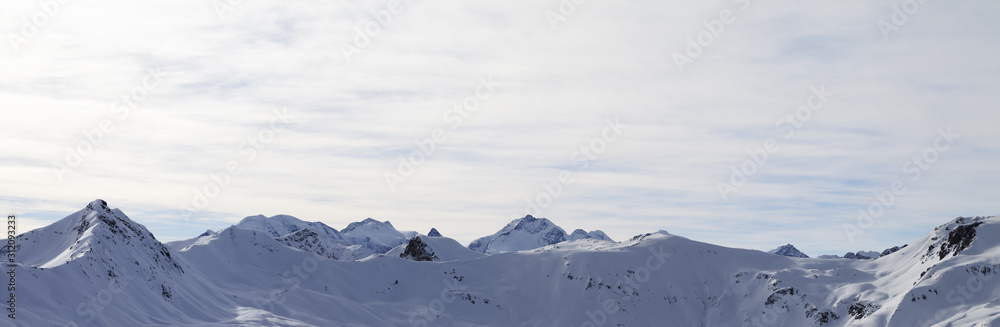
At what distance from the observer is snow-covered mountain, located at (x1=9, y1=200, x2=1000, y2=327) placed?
4186 inches

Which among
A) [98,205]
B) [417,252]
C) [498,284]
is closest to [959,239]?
[498,284]

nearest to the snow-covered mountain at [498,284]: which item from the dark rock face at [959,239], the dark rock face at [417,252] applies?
the dark rock face at [959,239]

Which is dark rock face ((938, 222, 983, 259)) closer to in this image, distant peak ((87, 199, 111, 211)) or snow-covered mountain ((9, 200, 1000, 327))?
snow-covered mountain ((9, 200, 1000, 327))

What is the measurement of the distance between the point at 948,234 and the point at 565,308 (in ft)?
229

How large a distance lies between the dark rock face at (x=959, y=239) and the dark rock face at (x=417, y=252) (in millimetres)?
109672

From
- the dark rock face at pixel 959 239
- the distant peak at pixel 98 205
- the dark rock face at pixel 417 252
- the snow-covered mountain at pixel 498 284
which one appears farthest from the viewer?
the dark rock face at pixel 417 252

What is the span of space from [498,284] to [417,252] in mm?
29010

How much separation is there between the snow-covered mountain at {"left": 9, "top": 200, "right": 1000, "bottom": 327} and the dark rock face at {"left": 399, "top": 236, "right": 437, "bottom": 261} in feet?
1.09

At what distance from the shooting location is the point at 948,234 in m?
137

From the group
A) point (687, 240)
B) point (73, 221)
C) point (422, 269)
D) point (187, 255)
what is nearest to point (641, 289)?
point (687, 240)

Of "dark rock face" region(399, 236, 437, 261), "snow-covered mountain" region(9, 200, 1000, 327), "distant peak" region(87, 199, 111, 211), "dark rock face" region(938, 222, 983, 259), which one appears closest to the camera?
"snow-covered mountain" region(9, 200, 1000, 327)

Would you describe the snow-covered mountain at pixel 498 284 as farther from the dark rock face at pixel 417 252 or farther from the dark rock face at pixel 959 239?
the dark rock face at pixel 417 252

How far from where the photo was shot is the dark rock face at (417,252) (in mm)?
194000

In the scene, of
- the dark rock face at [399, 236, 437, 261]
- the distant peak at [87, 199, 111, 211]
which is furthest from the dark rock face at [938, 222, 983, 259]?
the distant peak at [87, 199, 111, 211]
